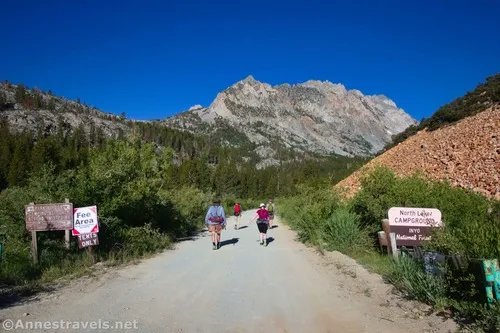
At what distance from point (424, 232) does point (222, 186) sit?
90.1 m

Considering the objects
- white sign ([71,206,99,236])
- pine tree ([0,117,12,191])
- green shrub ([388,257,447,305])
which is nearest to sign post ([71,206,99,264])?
white sign ([71,206,99,236])

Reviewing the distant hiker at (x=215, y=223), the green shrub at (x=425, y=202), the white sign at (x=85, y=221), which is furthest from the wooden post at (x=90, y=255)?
the green shrub at (x=425, y=202)

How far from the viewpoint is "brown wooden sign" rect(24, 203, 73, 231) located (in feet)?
33.6

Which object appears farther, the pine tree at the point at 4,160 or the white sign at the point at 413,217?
the pine tree at the point at 4,160

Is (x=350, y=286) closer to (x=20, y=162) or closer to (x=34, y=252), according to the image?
(x=34, y=252)

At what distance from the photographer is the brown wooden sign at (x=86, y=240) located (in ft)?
34.6

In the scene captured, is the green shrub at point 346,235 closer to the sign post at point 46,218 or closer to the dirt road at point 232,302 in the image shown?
the dirt road at point 232,302

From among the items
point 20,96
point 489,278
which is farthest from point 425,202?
point 20,96

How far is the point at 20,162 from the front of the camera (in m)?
81.8

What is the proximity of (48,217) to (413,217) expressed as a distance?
31.3ft

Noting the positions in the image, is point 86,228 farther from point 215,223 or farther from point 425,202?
point 425,202

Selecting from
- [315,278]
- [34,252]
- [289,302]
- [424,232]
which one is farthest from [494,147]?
[34,252]

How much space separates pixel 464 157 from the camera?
20.6 meters

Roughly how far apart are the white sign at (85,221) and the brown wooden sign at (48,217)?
0.14 metres
